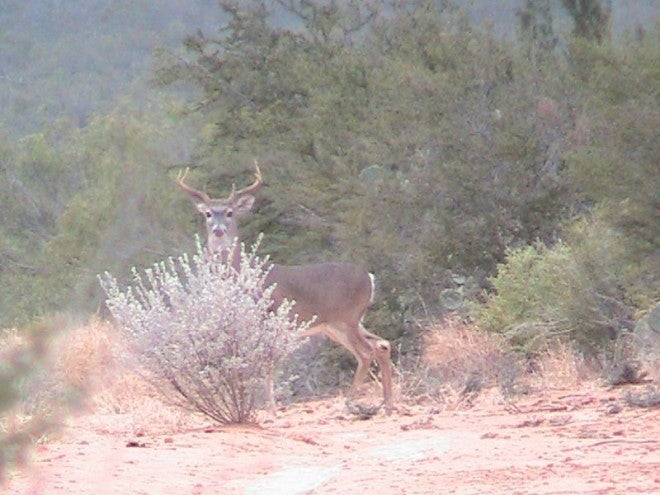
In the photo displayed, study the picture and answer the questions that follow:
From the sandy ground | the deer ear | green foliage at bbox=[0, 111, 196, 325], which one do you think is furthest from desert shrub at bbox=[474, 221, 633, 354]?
green foliage at bbox=[0, 111, 196, 325]

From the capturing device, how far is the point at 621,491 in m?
6.94

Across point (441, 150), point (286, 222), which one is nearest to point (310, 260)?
point (286, 222)

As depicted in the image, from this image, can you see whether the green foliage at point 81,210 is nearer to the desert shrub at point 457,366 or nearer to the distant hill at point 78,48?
the desert shrub at point 457,366

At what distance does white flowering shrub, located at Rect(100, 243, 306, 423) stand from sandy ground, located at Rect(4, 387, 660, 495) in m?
0.33

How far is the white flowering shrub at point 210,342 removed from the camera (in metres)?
11.2

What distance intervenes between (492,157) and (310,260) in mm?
3429

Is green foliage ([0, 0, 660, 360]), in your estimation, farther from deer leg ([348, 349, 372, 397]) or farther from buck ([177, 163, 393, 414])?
deer leg ([348, 349, 372, 397])

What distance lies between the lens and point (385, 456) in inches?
357

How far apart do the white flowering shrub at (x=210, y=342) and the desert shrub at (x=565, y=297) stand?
158 inches

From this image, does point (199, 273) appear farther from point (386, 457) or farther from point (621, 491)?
point (621, 491)

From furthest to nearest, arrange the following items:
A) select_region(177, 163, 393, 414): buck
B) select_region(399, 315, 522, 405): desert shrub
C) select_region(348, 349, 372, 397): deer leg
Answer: select_region(177, 163, 393, 414): buck → select_region(348, 349, 372, 397): deer leg → select_region(399, 315, 522, 405): desert shrub

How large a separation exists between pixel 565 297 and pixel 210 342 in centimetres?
556

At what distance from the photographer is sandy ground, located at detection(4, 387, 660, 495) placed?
7688 mm

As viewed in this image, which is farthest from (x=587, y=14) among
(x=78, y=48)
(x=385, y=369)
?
(x=78, y=48)
